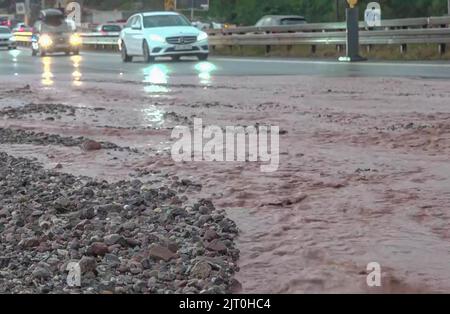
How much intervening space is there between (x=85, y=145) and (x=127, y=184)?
Answer: 1832mm

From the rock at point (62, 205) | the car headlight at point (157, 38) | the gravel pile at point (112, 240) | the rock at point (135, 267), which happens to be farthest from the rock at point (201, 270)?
the car headlight at point (157, 38)

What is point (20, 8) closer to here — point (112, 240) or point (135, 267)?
point (112, 240)

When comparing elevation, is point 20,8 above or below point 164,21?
above

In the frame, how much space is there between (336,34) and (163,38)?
5028 mm

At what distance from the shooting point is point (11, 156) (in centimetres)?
697

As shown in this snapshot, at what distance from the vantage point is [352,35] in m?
19.8

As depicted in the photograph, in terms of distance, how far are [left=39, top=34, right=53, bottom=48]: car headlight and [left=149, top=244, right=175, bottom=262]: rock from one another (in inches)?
1196

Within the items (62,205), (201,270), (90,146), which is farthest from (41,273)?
(90,146)

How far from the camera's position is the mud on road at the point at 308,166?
149 inches

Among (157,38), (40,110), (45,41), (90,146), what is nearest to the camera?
(90,146)

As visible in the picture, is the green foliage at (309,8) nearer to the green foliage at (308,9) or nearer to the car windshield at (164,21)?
the green foliage at (308,9)

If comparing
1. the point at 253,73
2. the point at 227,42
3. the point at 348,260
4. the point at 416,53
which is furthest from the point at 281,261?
the point at 227,42

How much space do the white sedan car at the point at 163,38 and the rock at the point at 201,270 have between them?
61.9ft

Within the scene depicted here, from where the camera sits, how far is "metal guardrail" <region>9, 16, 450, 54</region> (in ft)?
65.9
